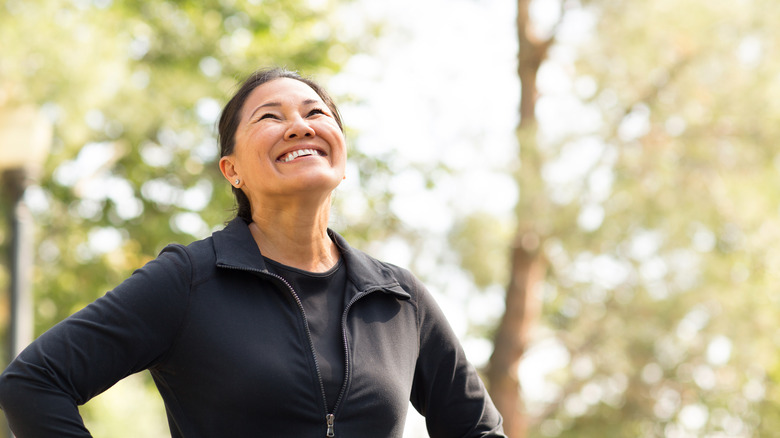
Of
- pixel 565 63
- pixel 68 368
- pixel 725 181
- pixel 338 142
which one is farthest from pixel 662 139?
pixel 68 368

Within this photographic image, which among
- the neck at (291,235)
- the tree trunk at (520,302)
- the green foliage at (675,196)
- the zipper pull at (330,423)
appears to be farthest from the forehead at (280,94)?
the tree trunk at (520,302)

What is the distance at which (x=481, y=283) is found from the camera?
37.9ft

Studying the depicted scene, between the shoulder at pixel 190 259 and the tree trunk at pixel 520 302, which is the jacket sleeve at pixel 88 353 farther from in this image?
the tree trunk at pixel 520 302

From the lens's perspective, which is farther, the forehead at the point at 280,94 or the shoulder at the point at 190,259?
the forehead at the point at 280,94

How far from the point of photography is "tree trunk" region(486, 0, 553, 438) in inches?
428

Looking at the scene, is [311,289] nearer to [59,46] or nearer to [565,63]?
[59,46]

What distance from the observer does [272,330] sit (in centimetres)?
202

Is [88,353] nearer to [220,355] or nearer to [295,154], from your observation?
[220,355]

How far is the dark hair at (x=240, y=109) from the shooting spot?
2.38 m

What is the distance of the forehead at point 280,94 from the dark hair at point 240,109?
3 cm

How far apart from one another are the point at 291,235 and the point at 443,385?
570 mm

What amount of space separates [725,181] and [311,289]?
9020 mm

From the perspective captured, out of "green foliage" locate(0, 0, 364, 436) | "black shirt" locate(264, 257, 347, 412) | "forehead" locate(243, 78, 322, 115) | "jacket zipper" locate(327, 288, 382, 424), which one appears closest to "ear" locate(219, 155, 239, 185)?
"forehead" locate(243, 78, 322, 115)

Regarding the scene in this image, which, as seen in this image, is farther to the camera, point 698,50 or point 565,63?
point 565,63
